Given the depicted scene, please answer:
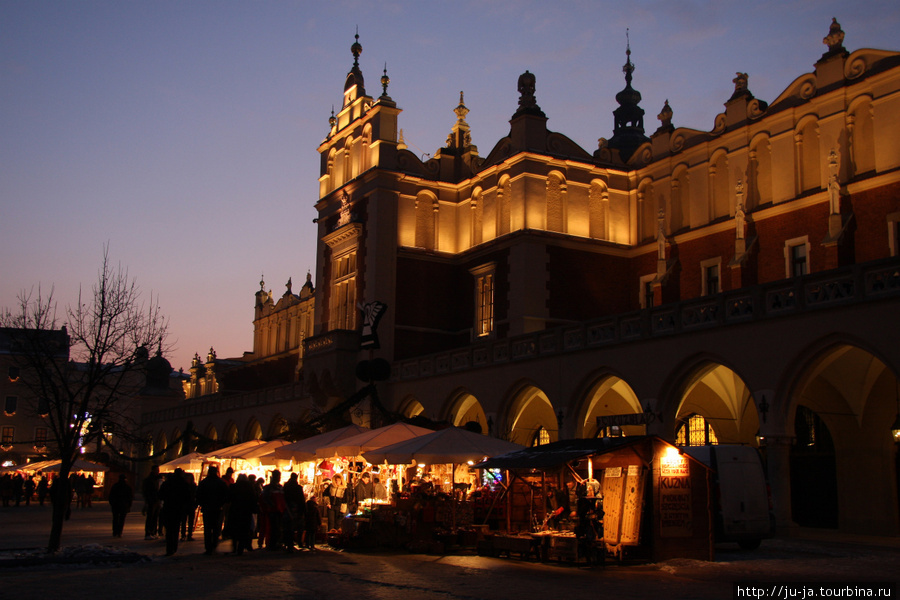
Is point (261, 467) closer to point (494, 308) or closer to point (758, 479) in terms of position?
point (494, 308)

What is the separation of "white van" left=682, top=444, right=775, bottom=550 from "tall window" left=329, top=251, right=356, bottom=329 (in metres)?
21.6

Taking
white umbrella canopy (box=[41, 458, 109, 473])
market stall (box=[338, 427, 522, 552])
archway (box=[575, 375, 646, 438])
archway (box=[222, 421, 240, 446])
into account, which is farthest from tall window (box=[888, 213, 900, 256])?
archway (box=[222, 421, 240, 446])

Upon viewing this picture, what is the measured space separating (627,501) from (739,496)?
13.7 ft

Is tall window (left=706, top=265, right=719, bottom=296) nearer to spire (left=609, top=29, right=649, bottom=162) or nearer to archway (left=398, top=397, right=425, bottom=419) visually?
archway (left=398, top=397, right=425, bottom=419)

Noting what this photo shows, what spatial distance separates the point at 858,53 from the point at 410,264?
59.5ft

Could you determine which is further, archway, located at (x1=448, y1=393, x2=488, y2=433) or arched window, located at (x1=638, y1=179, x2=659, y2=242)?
arched window, located at (x1=638, y1=179, x2=659, y2=242)

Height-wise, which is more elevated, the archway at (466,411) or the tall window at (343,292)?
the tall window at (343,292)

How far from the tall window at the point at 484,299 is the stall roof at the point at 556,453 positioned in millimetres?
19481

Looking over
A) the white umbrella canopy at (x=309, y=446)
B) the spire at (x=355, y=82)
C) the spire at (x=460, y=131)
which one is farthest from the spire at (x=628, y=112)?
the white umbrella canopy at (x=309, y=446)

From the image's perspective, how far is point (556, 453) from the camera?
16922 mm

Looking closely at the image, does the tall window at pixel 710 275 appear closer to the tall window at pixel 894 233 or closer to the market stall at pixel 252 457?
the tall window at pixel 894 233

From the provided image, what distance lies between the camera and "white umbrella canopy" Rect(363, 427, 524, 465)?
19.0m

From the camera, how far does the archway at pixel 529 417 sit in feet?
102

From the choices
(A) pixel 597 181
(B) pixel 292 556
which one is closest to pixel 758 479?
(B) pixel 292 556
